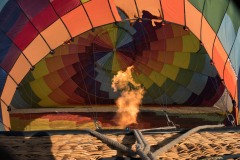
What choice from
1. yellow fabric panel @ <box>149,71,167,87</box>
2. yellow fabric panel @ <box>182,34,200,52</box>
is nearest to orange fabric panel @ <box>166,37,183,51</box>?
yellow fabric panel @ <box>182,34,200,52</box>

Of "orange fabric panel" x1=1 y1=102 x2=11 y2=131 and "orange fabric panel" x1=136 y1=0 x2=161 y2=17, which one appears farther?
"orange fabric panel" x1=1 y1=102 x2=11 y2=131

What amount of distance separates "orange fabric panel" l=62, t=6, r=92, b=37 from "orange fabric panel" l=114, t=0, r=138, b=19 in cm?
67

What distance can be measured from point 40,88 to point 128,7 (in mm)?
4339

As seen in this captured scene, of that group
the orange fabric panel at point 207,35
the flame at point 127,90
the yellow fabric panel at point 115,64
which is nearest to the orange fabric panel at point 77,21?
the orange fabric panel at point 207,35

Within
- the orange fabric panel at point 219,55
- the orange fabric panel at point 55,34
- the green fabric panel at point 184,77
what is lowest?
the orange fabric panel at point 219,55

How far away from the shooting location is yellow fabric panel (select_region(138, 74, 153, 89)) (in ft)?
31.2

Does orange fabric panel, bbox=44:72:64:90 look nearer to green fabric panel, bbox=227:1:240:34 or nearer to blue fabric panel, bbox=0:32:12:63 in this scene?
blue fabric panel, bbox=0:32:12:63

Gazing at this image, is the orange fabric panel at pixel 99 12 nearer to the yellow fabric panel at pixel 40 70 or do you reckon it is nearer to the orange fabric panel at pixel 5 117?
the orange fabric panel at pixel 5 117

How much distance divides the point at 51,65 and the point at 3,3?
3.27 meters

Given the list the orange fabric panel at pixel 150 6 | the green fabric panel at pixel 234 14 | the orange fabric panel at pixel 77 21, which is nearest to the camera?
the green fabric panel at pixel 234 14

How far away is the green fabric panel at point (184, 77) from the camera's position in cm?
920

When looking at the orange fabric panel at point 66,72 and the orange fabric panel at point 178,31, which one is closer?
the orange fabric panel at point 178,31

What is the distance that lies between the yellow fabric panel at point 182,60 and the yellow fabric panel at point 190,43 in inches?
7.6

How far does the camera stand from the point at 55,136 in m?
1.66
